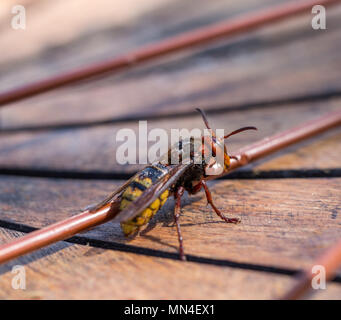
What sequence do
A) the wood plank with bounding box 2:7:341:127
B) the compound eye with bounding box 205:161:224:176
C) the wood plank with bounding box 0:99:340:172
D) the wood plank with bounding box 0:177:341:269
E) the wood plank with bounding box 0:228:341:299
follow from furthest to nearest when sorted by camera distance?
the wood plank with bounding box 2:7:341:127, the wood plank with bounding box 0:99:340:172, the compound eye with bounding box 205:161:224:176, the wood plank with bounding box 0:177:341:269, the wood plank with bounding box 0:228:341:299

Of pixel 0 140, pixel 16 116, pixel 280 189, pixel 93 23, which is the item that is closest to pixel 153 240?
pixel 280 189

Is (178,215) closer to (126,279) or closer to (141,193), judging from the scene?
(141,193)

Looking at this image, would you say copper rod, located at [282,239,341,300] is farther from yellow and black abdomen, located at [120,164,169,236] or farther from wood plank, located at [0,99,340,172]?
wood plank, located at [0,99,340,172]

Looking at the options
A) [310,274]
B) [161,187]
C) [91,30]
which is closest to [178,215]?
[161,187]

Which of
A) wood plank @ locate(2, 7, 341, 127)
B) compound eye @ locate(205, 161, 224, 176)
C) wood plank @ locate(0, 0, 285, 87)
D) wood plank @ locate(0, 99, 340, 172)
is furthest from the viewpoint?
wood plank @ locate(0, 0, 285, 87)

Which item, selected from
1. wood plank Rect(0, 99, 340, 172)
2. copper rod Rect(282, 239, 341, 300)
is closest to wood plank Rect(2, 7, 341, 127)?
wood plank Rect(0, 99, 340, 172)

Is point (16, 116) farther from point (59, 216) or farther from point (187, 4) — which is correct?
point (187, 4)

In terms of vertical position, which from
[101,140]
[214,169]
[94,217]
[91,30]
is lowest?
[94,217]

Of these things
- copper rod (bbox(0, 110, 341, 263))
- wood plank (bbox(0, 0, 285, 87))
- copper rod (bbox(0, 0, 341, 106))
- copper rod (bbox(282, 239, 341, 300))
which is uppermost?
wood plank (bbox(0, 0, 285, 87))
